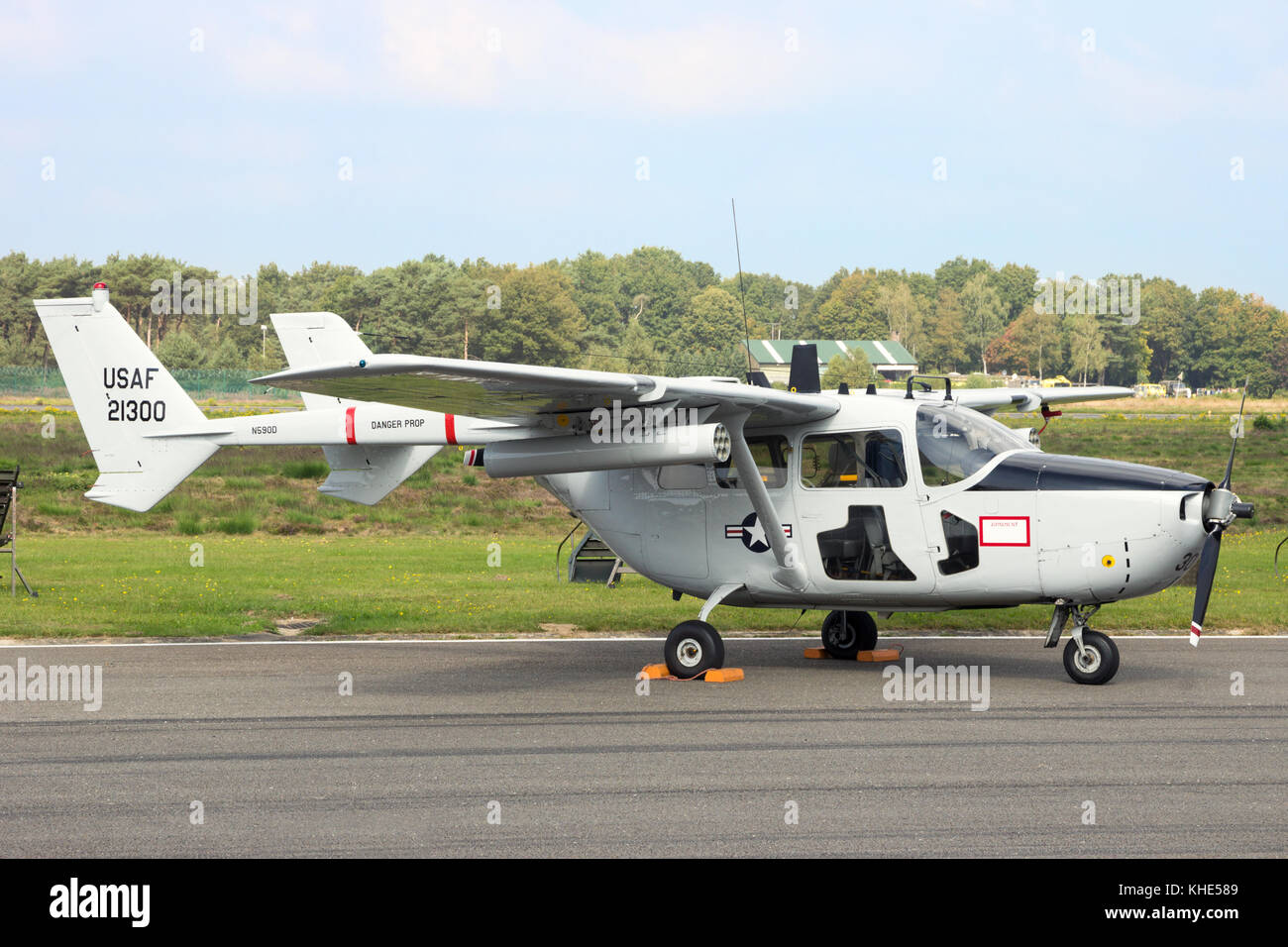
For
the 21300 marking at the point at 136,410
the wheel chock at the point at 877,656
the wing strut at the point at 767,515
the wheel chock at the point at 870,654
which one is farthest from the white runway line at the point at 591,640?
the wing strut at the point at 767,515

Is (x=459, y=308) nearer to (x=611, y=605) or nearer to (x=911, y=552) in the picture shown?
(x=611, y=605)

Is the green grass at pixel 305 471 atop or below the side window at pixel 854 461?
below

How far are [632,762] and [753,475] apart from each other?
3.89m

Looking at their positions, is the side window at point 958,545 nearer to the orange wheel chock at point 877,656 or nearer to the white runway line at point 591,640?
the orange wheel chock at point 877,656

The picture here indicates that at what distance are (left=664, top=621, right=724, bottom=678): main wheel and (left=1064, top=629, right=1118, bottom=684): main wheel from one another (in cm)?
330

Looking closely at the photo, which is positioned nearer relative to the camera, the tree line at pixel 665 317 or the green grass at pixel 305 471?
the green grass at pixel 305 471

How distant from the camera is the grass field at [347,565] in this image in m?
16.5

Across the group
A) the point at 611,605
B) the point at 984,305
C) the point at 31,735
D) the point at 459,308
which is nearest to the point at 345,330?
the point at 611,605

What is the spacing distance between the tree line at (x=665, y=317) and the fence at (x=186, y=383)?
7233 millimetres

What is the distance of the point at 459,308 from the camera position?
8006 centimetres

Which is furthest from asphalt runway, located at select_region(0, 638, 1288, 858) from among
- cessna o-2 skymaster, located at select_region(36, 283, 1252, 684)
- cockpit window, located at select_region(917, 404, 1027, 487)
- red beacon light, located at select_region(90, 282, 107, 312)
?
red beacon light, located at select_region(90, 282, 107, 312)

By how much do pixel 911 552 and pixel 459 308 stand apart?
70.3m

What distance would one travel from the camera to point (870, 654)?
13.8 m
